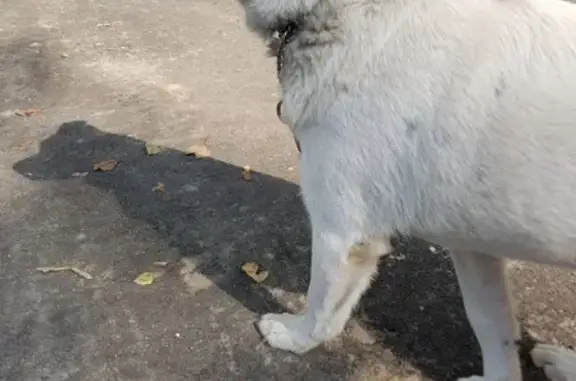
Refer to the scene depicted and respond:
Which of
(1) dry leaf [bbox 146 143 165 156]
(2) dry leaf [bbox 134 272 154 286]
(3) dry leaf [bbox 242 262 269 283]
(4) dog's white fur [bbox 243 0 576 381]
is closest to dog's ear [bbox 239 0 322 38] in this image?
(4) dog's white fur [bbox 243 0 576 381]

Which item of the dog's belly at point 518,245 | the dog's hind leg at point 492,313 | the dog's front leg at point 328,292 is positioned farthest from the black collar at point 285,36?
the dog's hind leg at point 492,313

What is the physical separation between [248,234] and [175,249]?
32 cm

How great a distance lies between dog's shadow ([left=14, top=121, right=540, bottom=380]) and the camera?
120 inches

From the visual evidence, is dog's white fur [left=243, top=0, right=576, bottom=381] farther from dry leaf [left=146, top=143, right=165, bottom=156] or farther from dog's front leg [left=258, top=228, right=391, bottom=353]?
dry leaf [left=146, top=143, right=165, bottom=156]

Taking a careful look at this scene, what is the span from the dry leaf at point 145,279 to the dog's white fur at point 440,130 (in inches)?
34.0

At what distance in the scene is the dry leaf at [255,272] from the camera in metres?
3.29

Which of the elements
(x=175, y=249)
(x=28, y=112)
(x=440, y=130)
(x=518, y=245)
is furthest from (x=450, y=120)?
(x=28, y=112)

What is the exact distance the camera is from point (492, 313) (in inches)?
107

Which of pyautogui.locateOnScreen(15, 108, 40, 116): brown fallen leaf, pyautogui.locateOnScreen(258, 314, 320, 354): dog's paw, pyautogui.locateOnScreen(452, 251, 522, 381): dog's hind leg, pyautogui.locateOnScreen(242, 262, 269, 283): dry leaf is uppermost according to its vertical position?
pyautogui.locateOnScreen(452, 251, 522, 381): dog's hind leg

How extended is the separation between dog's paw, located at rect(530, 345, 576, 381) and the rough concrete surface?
178mm

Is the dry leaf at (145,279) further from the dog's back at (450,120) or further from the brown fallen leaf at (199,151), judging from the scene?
the dog's back at (450,120)

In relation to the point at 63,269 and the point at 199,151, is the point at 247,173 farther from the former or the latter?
the point at 63,269

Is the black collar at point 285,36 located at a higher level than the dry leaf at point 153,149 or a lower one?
higher

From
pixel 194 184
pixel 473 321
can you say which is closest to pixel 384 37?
pixel 473 321
